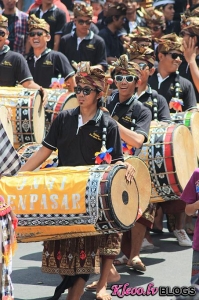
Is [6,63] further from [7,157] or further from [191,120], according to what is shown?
[7,157]

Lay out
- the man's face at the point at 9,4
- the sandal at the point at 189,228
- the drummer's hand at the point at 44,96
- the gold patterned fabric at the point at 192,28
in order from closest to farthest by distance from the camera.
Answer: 1. the gold patterned fabric at the point at 192,28
2. the sandal at the point at 189,228
3. the drummer's hand at the point at 44,96
4. the man's face at the point at 9,4

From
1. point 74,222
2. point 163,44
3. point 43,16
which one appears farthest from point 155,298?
point 43,16

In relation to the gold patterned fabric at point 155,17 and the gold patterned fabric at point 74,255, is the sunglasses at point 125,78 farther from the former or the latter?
the gold patterned fabric at point 155,17

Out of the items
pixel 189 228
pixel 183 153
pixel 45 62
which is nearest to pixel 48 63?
pixel 45 62

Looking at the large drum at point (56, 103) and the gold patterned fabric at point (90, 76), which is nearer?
the gold patterned fabric at point (90, 76)

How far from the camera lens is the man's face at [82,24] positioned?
12.6 meters

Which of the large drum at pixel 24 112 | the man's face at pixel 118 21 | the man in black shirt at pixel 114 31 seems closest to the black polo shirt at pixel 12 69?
the large drum at pixel 24 112

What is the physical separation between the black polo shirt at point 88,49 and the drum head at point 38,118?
8.94 feet

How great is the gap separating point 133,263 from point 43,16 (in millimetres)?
6219

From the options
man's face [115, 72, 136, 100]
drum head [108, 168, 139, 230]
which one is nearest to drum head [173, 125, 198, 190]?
man's face [115, 72, 136, 100]

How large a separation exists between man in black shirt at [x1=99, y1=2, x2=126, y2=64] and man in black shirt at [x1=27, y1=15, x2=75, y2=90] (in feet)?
6.58

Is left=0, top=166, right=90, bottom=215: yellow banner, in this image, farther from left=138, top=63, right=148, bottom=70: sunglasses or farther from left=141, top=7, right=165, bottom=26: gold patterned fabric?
left=141, top=7, right=165, bottom=26: gold patterned fabric

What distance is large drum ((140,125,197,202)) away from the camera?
848 centimetres

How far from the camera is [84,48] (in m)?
12.8
